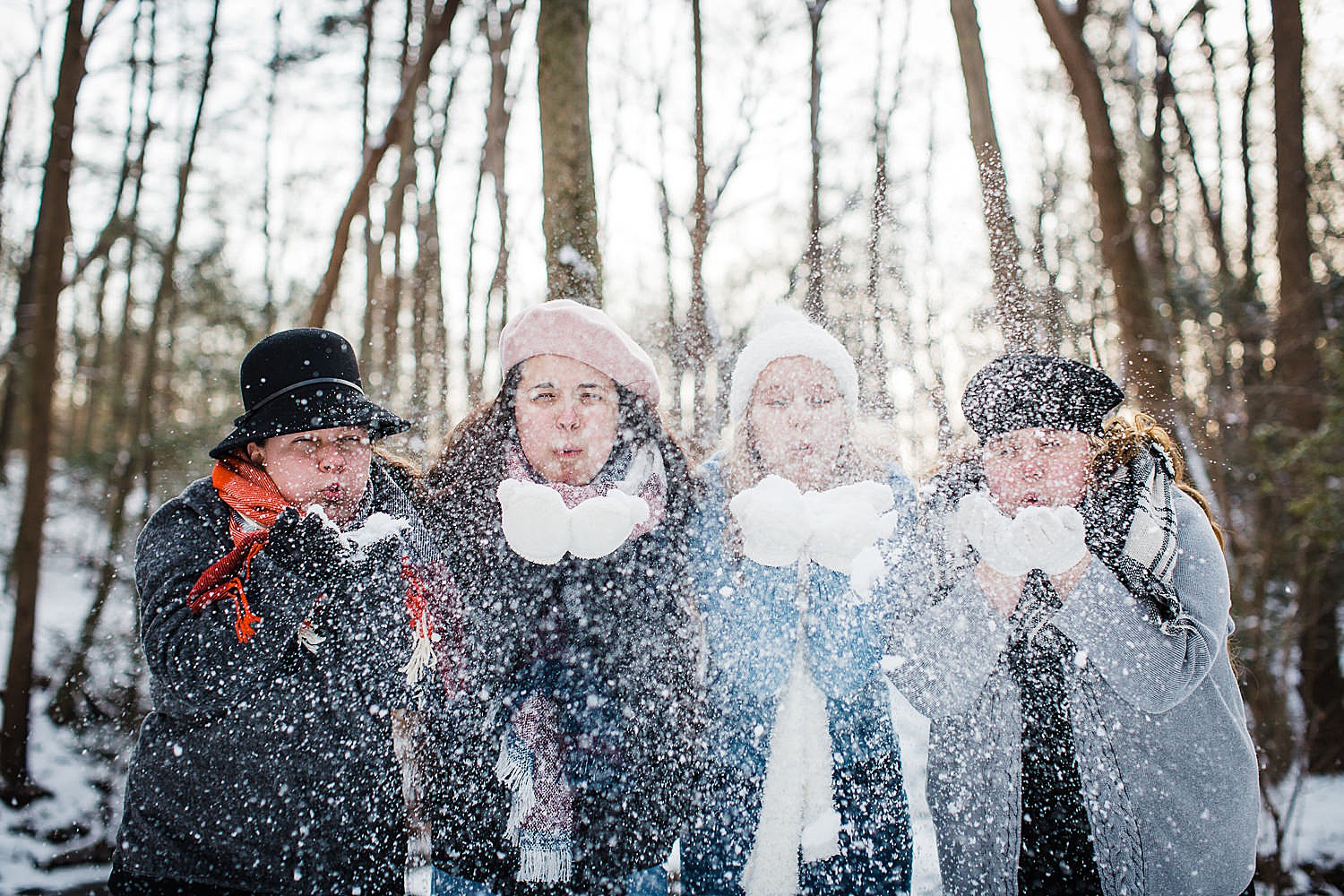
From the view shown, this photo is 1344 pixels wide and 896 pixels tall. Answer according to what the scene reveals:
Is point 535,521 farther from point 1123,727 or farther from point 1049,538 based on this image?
point 1123,727

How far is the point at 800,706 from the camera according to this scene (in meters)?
1.97

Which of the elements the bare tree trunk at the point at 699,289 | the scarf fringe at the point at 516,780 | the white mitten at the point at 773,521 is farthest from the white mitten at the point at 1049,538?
the bare tree trunk at the point at 699,289

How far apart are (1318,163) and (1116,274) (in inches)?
292

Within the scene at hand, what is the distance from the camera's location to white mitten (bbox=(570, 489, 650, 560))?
176 centimetres

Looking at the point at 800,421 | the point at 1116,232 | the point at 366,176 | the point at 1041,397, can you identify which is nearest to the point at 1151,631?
the point at 1041,397

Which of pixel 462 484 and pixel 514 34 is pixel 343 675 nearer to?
pixel 462 484

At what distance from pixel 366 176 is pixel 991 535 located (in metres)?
4.85

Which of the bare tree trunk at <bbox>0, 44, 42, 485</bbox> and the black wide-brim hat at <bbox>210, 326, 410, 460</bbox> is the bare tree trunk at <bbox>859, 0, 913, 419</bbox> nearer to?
the black wide-brim hat at <bbox>210, 326, 410, 460</bbox>

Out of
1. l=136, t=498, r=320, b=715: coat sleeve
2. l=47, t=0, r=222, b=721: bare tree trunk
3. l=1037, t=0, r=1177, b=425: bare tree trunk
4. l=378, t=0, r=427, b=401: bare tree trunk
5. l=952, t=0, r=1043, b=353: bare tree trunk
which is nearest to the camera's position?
l=136, t=498, r=320, b=715: coat sleeve

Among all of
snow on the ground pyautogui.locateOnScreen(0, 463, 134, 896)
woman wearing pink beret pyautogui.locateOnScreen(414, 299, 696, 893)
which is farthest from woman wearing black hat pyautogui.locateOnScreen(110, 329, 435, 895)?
snow on the ground pyautogui.locateOnScreen(0, 463, 134, 896)

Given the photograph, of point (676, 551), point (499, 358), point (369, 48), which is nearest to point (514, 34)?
point (369, 48)

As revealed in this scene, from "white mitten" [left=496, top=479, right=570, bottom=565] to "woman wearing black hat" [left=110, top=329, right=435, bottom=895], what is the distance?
31 cm

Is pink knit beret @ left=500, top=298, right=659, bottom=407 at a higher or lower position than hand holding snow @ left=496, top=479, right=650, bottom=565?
higher

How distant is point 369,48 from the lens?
9.62 m
